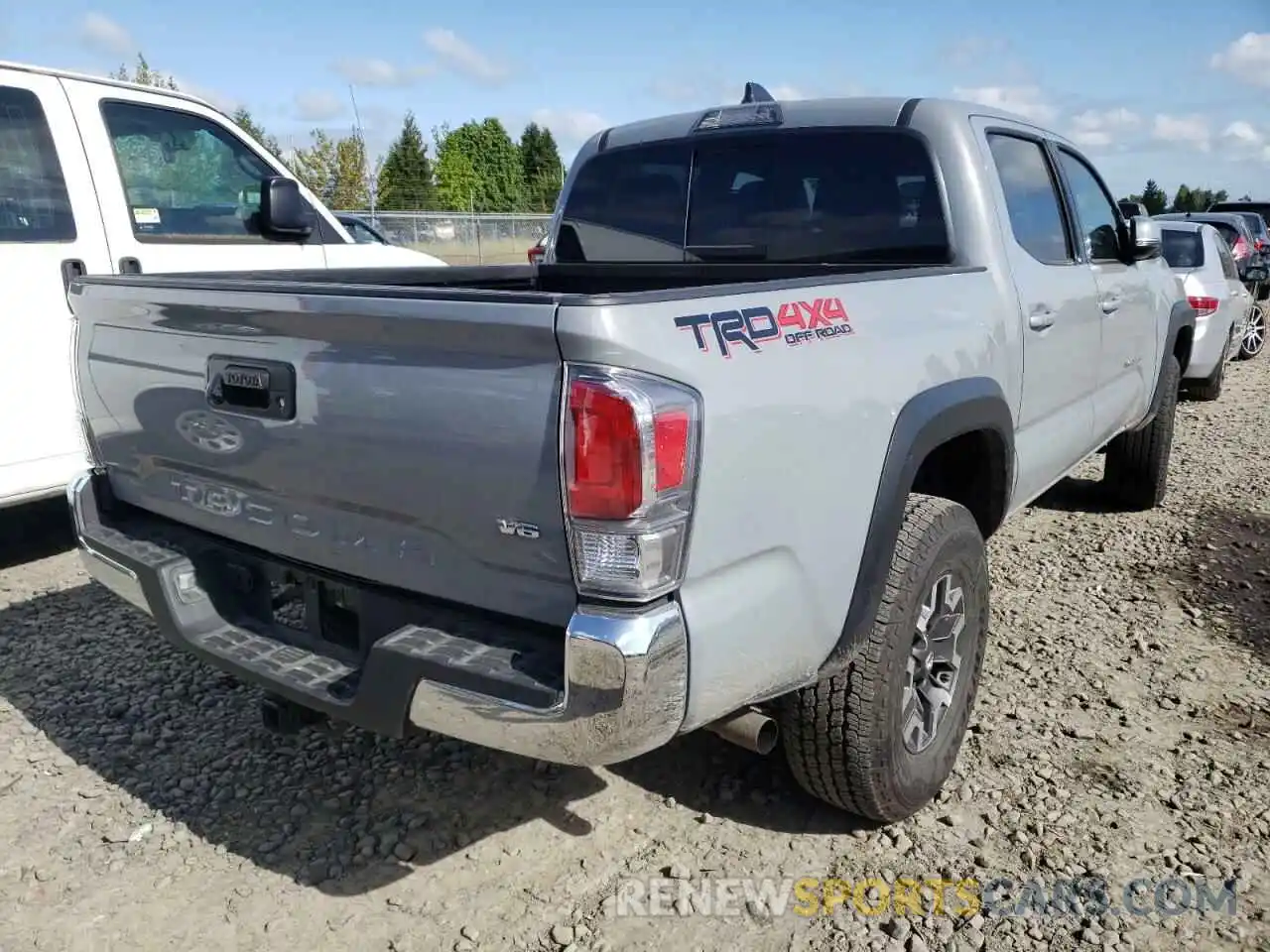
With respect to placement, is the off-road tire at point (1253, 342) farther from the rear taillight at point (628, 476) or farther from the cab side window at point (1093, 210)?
Answer: the rear taillight at point (628, 476)

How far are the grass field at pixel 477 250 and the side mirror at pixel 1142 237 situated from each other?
23.5 meters

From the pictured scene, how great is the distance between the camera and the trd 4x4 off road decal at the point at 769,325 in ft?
6.29

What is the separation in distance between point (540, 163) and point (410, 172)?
19043 mm

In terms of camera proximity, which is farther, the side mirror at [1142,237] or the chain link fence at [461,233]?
the chain link fence at [461,233]

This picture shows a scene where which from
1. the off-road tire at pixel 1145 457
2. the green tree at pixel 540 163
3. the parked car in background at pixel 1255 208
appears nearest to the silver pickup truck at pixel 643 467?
the off-road tire at pixel 1145 457

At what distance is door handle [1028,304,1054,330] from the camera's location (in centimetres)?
331

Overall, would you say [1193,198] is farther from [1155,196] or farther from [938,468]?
[938,468]

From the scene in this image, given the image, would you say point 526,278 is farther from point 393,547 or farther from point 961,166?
point 393,547

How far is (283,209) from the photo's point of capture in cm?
497

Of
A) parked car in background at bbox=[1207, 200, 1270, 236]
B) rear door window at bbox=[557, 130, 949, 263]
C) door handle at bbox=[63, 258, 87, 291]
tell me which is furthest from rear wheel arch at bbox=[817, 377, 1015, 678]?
parked car in background at bbox=[1207, 200, 1270, 236]

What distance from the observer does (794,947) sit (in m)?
2.32

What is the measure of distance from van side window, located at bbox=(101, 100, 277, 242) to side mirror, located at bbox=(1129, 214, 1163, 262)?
4.21m

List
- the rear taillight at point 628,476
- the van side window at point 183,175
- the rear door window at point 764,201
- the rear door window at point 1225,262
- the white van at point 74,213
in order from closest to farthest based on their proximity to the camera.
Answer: the rear taillight at point 628,476, the rear door window at point 764,201, the white van at point 74,213, the van side window at point 183,175, the rear door window at point 1225,262

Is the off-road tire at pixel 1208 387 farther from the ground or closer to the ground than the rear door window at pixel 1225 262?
closer to the ground
